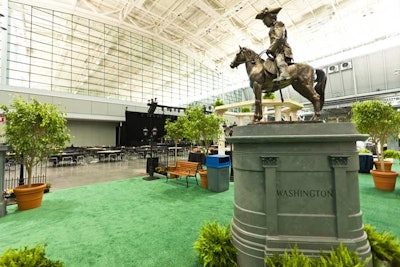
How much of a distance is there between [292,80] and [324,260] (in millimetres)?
1958

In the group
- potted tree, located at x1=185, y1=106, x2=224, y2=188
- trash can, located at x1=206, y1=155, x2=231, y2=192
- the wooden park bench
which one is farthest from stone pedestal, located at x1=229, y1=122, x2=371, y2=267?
potted tree, located at x1=185, y1=106, x2=224, y2=188

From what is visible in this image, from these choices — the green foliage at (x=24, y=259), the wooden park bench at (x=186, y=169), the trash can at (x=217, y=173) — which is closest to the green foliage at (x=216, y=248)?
the green foliage at (x=24, y=259)

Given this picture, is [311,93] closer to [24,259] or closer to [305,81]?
[305,81]

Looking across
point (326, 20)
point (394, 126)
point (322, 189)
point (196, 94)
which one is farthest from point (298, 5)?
point (322, 189)

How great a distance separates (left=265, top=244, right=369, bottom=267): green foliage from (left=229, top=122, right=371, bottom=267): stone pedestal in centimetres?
9

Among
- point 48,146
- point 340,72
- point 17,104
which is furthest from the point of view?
point 340,72

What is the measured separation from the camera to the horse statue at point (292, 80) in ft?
7.76

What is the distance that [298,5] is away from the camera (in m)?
13.4

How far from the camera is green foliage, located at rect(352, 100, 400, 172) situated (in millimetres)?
4902

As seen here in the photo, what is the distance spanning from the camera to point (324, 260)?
1.62 metres

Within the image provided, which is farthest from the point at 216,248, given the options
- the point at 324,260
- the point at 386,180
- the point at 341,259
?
the point at 386,180

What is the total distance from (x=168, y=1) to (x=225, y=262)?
17023 millimetres

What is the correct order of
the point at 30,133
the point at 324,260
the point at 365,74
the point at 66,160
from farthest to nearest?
the point at 365,74 → the point at 66,160 → the point at 30,133 → the point at 324,260

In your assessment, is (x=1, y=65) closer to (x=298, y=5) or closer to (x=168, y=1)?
(x=168, y=1)
